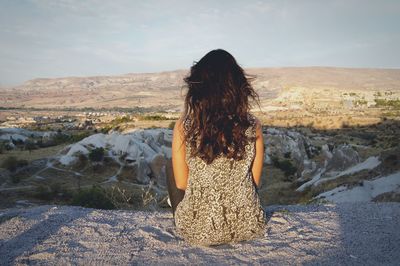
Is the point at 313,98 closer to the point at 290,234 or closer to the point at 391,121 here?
the point at 391,121

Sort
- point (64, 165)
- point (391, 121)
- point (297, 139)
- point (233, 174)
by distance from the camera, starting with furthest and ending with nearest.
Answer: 1. point (391, 121)
2. point (297, 139)
3. point (64, 165)
4. point (233, 174)

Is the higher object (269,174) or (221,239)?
(221,239)

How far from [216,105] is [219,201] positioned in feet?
3.83

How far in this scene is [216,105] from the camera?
13.6ft

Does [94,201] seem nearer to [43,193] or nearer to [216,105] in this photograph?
[43,193]

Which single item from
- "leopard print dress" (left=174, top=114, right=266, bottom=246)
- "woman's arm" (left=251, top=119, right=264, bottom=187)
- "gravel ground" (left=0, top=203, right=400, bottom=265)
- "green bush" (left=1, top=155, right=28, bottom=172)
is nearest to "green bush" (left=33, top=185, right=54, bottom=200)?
"green bush" (left=1, top=155, right=28, bottom=172)

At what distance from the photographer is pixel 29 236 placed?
5.40 metres

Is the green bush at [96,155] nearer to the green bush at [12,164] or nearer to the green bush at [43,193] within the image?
the green bush at [12,164]

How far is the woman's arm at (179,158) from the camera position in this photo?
438 centimetres

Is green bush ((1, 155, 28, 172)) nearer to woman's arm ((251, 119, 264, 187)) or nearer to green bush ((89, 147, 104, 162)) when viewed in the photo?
green bush ((89, 147, 104, 162))

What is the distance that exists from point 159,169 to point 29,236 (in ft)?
64.6

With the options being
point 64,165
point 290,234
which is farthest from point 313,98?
point 290,234

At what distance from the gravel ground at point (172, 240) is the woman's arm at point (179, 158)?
2.83 feet

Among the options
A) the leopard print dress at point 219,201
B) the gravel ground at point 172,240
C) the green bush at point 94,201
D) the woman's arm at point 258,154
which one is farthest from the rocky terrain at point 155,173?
the leopard print dress at point 219,201
